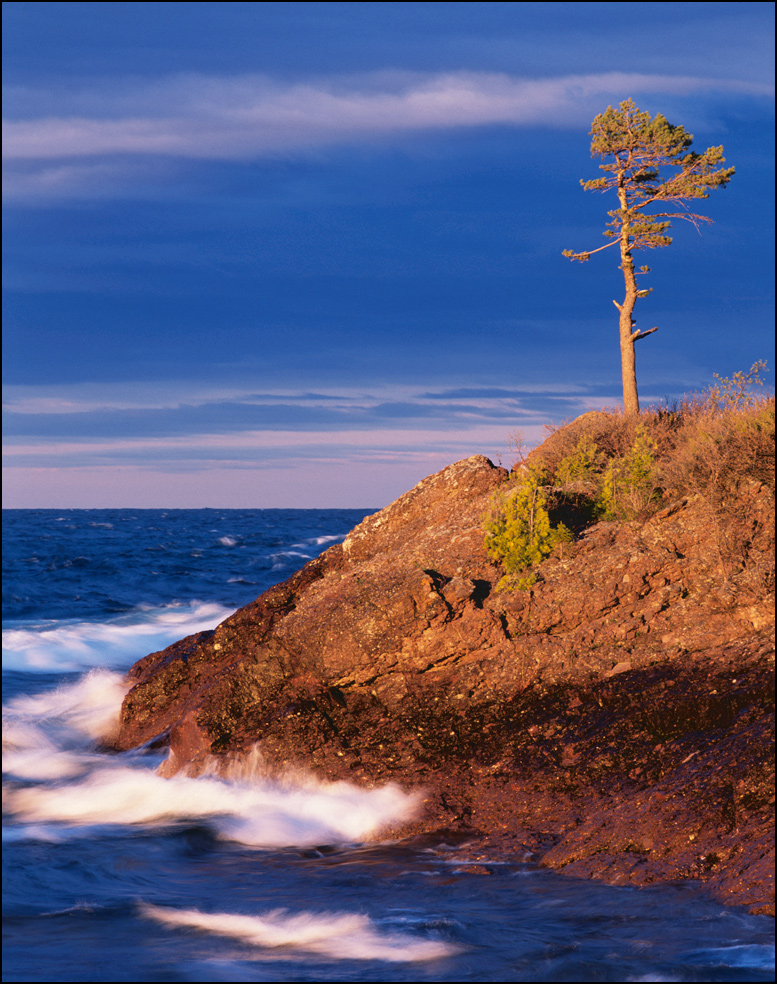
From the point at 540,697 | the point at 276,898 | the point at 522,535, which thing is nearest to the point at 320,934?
the point at 276,898

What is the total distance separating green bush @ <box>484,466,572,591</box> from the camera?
48.4ft

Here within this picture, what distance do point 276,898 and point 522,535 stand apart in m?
7.40

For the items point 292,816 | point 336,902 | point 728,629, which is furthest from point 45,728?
point 728,629

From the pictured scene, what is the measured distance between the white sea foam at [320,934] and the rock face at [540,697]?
192 centimetres

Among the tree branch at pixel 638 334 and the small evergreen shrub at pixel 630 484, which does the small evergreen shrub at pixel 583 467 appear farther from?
the tree branch at pixel 638 334

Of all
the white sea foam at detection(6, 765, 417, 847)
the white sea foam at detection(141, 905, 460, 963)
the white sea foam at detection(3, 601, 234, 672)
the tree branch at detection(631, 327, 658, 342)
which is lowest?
the white sea foam at detection(141, 905, 460, 963)

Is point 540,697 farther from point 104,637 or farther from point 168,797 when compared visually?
point 104,637

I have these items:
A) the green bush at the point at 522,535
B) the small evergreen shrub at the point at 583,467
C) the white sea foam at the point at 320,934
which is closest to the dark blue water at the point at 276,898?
the white sea foam at the point at 320,934

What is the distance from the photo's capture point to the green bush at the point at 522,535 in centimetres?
1474

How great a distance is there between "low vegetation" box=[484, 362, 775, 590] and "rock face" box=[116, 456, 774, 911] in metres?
0.28

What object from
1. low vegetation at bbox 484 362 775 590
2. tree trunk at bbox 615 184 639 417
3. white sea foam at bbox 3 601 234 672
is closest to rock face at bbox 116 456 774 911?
low vegetation at bbox 484 362 775 590

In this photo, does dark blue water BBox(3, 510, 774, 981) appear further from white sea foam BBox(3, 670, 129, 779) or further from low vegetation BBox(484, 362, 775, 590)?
low vegetation BBox(484, 362, 775, 590)

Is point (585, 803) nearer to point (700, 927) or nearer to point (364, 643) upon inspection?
point (700, 927)

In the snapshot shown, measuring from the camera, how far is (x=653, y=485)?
15.5 metres
